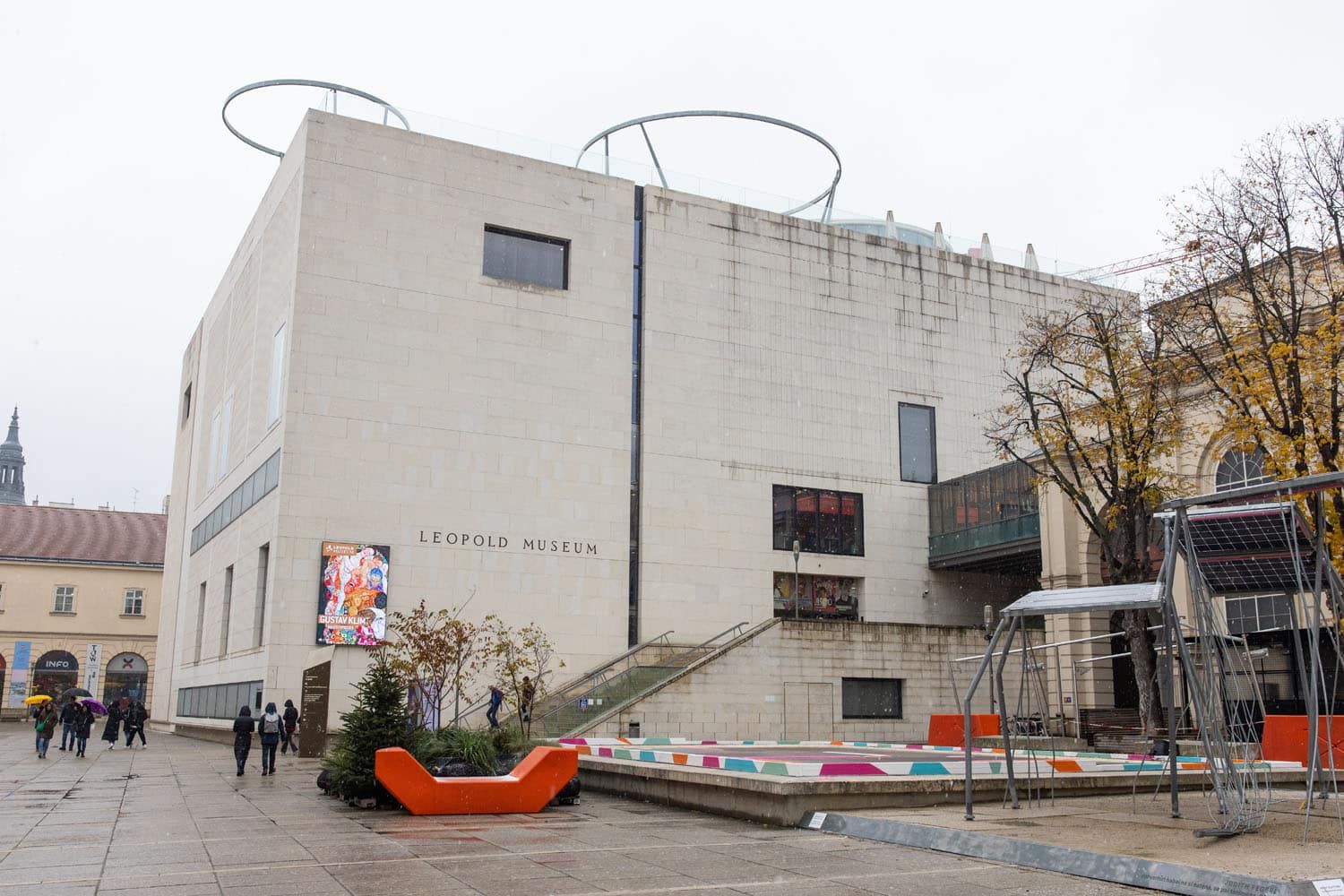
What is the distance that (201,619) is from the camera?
5416 centimetres

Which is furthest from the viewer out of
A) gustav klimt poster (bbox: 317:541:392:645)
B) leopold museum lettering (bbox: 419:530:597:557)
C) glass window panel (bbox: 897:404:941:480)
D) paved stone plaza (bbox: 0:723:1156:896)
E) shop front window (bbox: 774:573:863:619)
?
glass window panel (bbox: 897:404:941:480)

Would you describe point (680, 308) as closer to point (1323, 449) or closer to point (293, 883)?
point (1323, 449)

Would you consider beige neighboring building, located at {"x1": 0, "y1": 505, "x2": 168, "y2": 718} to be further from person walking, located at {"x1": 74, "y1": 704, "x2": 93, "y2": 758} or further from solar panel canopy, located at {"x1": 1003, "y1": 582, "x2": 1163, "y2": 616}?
solar panel canopy, located at {"x1": 1003, "y1": 582, "x2": 1163, "y2": 616}

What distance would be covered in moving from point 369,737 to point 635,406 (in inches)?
1098

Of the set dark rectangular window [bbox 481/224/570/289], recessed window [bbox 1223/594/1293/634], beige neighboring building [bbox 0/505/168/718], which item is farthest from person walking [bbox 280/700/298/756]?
beige neighboring building [bbox 0/505/168/718]

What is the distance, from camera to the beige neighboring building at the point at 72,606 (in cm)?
7712

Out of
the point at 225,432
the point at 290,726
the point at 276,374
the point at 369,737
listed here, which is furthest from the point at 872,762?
the point at 225,432

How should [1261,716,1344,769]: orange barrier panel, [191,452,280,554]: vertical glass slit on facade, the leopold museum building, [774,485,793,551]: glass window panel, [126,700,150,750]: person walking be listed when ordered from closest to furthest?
1. [1261,716,1344,769]: orange barrier panel
2. [126,700,150,750]: person walking
3. the leopold museum building
4. [191,452,280,554]: vertical glass slit on facade
5. [774,485,793,551]: glass window panel

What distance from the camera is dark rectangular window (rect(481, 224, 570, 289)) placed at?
4403 centimetres

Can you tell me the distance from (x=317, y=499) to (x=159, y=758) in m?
9.76

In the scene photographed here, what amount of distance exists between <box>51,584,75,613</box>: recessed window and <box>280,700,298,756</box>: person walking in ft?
168

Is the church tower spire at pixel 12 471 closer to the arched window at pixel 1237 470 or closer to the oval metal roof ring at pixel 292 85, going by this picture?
the oval metal roof ring at pixel 292 85

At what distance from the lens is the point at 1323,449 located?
71.4ft

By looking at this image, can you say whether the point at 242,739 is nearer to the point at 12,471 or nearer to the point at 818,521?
the point at 818,521
